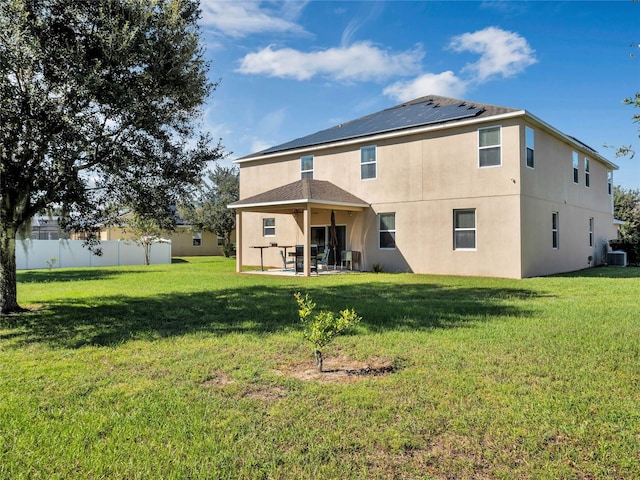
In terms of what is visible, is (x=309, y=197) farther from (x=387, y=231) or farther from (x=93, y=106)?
(x=93, y=106)

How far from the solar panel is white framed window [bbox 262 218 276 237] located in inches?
135

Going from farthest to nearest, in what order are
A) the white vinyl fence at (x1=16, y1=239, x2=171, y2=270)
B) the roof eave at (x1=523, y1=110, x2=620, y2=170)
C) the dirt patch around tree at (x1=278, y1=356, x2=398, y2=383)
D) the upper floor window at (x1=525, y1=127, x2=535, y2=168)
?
1. the white vinyl fence at (x1=16, y1=239, x2=171, y2=270)
2. the upper floor window at (x1=525, y1=127, x2=535, y2=168)
3. the roof eave at (x1=523, y1=110, x2=620, y2=170)
4. the dirt patch around tree at (x1=278, y1=356, x2=398, y2=383)

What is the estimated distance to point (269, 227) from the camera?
22469mm

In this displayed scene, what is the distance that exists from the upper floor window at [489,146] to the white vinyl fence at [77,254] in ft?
57.6

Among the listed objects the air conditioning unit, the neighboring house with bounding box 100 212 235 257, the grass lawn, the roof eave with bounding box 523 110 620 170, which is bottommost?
the grass lawn

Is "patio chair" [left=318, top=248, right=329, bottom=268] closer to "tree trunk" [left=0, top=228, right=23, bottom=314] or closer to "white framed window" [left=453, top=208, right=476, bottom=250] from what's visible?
"white framed window" [left=453, top=208, right=476, bottom=250]

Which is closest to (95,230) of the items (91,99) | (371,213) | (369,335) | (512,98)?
(91,99)

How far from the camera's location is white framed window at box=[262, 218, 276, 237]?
22.3 meters

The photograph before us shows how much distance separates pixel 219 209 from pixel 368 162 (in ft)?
59.0

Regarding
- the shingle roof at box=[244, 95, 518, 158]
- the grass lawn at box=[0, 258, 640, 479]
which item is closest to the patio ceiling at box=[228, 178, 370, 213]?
the shingle roof at box=[244, 95, 518, 158]

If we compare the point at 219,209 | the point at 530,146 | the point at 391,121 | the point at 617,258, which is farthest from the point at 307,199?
the point at 219,209

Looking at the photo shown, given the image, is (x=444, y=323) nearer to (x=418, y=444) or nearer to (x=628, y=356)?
(x=628, y=356)

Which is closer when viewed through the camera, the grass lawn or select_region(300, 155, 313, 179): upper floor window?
the grass lawn

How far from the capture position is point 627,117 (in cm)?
572
